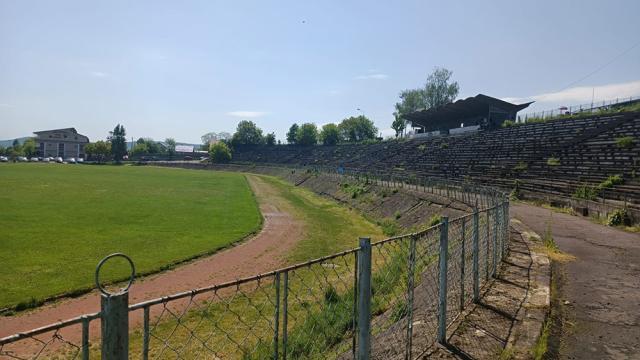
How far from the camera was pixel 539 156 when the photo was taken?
36156 mm

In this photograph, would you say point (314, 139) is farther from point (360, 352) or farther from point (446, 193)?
point (360, 352)

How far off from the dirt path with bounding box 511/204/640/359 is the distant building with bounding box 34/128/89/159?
6071 inches

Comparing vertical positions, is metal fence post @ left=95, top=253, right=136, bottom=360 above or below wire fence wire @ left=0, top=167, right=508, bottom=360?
→ above

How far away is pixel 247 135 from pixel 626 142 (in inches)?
4170

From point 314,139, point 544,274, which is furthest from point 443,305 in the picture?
point 314,139

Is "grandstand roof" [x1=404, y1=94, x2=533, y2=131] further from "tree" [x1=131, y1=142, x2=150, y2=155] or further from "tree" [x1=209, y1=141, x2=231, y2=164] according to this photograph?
"tree" [x1=131, y1=142, x2=150, y2=155]

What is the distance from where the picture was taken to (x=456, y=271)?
883cm

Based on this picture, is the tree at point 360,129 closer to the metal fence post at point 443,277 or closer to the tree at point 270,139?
the tree at point 270,139

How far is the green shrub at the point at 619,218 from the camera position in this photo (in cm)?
1770

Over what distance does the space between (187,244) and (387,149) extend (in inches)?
2102

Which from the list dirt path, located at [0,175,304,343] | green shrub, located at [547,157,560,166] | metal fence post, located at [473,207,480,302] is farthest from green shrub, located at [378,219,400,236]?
metal fence post, located at [473,207,480,302]

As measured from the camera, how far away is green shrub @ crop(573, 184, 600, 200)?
2350 centimetres

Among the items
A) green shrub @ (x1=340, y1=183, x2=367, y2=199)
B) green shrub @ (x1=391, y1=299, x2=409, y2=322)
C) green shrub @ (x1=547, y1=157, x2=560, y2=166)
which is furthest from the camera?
green shrub @ (x1=340, y1=183, x2=367, y2=199)

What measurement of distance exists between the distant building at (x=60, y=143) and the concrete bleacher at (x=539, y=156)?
118 meters
